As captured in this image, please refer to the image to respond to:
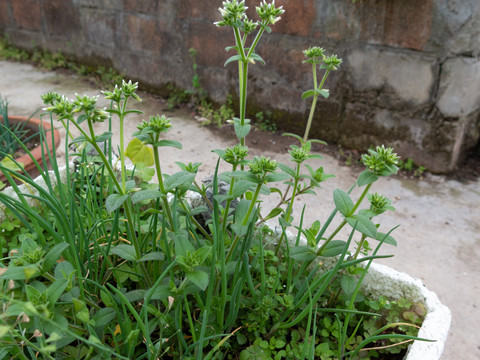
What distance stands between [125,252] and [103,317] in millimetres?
153

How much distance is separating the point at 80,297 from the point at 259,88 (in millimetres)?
2633

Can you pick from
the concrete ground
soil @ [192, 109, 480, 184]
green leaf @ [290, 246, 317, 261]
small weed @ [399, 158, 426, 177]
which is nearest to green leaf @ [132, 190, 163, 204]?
green leaf @ [290, 246, 317, 261]

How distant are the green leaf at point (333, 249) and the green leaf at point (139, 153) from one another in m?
0.75

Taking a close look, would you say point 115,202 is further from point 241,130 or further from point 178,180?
point 241,130

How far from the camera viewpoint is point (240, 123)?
3.49 feet

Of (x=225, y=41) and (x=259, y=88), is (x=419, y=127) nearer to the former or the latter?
(x=259, y=88)

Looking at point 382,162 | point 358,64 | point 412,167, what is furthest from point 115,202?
point 412,167

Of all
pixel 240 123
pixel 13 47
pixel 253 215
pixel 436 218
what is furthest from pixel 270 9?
pixel 13 47

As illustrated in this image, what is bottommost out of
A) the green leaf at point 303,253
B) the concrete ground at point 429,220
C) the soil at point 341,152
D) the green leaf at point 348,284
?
the concrete ground at point 429,220

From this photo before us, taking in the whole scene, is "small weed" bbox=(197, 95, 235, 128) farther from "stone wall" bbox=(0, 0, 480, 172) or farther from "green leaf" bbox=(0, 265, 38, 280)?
"green leaf" bbox=(0, 265, 38, 280)

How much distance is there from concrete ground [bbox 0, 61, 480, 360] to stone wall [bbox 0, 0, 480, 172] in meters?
0.26

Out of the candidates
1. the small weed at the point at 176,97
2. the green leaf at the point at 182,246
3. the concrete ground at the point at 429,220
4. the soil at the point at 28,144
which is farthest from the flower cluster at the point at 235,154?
the small weed at the point at 176,97

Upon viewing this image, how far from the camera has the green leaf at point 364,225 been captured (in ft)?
2.91

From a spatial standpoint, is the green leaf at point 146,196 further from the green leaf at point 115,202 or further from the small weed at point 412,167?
the small weed at point 412,167
